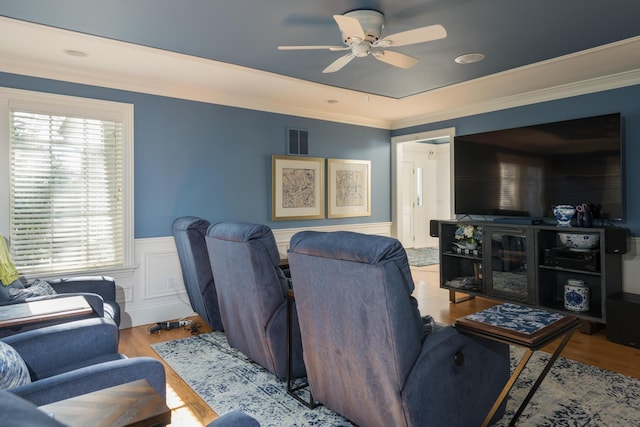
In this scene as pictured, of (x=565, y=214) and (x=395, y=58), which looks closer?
(x=395, y=58)

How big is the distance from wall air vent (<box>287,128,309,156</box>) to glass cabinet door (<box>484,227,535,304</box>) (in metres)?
2.50

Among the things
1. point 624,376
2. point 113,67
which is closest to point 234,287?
point 113,67

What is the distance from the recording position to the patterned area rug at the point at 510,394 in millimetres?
2207

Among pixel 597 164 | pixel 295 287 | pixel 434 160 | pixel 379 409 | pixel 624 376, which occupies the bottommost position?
pixel 624 376

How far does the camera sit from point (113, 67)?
3605 mm

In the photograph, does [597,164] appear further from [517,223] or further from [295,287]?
[295,287]

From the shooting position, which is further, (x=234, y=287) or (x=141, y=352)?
(x=141, y=352)

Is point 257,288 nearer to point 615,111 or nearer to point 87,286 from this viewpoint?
point 87,286

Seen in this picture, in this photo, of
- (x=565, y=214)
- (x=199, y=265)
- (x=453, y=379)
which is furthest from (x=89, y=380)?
(x=565, y=214)

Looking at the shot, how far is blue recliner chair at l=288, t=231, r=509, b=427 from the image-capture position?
155 cm

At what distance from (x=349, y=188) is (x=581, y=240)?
300cm

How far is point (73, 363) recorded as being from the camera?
1.91 meters

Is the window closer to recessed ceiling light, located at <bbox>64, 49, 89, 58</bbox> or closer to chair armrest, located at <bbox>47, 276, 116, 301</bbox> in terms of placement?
recessed ceiling light, located at <bbox>64, 49, 89, 58</bbox>

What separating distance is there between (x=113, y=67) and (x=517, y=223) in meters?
4.34
